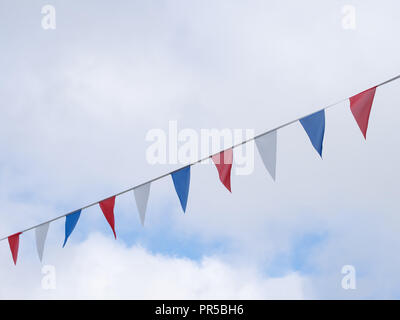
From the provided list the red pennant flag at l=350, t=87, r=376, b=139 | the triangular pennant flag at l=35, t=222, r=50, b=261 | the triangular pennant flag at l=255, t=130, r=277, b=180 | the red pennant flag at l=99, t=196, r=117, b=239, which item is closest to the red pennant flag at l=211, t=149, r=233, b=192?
the triangular pennant flag at l=255, t=130, r=277, b=180

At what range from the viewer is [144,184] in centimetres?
473

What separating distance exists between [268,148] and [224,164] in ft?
1.60

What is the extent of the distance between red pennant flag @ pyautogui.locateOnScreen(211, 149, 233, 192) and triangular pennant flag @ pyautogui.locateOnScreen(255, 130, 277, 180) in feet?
1.03

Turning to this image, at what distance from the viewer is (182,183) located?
4.56m

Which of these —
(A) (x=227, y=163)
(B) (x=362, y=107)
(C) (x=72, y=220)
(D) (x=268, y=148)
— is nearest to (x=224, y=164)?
(A) (x=227, y=163)

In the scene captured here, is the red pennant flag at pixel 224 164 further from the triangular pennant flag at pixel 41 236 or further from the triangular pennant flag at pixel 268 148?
the triangular pennant flag at pixel 41 236

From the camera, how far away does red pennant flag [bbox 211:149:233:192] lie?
4307 mm

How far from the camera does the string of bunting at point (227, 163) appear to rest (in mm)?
3791

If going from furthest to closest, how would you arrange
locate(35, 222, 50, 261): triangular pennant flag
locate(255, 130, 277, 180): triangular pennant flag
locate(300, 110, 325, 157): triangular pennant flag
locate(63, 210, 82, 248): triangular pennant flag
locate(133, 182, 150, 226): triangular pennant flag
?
locate(35, 222, 50, 261): triangular pennant flag < locate(63, 210, 82, 248): triangular pennant flag < locate(133, 182, 150, 226): triangular pennant flag < locate(255, 130, 277, 180): triangular pennant flag < locate(300, 110, 325, 157): triangular pennant flag

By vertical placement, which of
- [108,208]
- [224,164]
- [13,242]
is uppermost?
[224,164]

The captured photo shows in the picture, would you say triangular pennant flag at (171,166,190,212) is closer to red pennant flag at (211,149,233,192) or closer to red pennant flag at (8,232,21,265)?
red pennant flag at (211,149,233,192)

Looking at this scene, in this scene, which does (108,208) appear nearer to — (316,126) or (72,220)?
(72,220)
